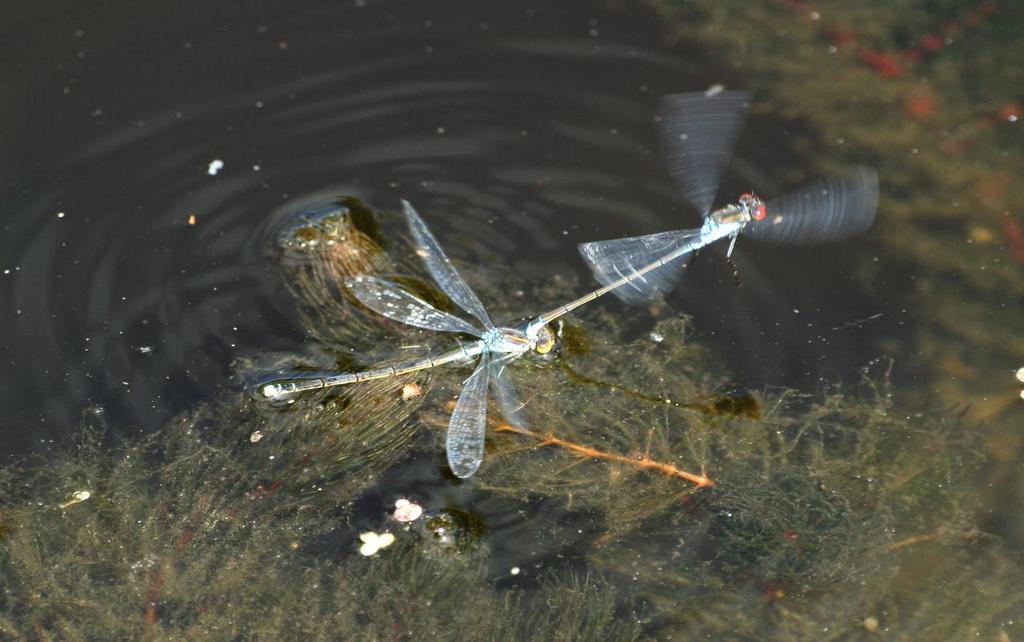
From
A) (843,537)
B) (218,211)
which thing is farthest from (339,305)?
(843,537)

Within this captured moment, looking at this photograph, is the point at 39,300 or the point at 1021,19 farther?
the point at 1021,19

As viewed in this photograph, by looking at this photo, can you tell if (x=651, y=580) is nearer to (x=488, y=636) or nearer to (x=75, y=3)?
(x=488, y=636)

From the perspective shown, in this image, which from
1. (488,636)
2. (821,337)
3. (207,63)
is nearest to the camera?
(488,636)

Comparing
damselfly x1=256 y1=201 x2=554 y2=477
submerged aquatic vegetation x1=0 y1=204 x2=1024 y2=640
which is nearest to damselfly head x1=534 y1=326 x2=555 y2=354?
Result: damselfly x1=256 y1=201 x2=554 y2=477

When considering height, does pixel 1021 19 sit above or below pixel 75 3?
below

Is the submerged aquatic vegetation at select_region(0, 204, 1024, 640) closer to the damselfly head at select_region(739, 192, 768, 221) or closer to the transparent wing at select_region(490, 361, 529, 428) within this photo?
the transparent wing at select_region(490, 361, 529, 428)

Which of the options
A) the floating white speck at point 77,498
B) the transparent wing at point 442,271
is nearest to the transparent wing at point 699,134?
the transparent wing at point 442,271

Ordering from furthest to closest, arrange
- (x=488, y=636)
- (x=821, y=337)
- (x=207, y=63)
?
1. (x=207, y=63)
2. (x=821, y=337)
3. (x=488, y=636)

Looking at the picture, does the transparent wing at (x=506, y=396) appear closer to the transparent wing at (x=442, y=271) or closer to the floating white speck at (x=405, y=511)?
the transparent wing at (x=442, y=271)
